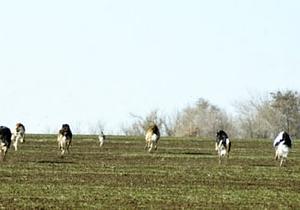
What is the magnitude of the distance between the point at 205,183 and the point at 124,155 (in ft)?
54.0

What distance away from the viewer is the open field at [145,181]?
21.9 m

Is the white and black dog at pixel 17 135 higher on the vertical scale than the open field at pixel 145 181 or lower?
higher

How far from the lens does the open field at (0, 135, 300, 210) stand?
21.9 metres

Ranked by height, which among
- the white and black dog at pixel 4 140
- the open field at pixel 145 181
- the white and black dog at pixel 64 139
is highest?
the white and black dog at pixel 64 139

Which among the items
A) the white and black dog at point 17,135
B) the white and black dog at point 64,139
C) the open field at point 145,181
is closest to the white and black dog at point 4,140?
the open field at point 145,181

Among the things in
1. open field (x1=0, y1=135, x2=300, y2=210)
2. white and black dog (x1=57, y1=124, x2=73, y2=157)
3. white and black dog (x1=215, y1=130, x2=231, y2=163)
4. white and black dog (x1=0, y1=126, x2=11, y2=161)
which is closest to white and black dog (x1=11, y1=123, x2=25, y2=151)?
open field (x1=0, y1=135, x2=300, y2=210)

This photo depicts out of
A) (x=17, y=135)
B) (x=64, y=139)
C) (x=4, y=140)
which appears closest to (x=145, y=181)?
(x=4, y=140)

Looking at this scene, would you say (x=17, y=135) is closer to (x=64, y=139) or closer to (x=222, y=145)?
(x=64, y=139)

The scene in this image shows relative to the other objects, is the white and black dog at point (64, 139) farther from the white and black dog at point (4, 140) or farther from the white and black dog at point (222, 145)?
the white and black dog at point (222, 145)

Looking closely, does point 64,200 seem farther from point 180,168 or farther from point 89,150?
point 89,150

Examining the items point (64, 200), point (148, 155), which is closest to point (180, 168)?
point (148, 155)

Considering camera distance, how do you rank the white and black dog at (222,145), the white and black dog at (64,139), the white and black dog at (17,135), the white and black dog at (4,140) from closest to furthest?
1. the white and black dog at (4,140)
2. the white and black dog at (222,145)
3. the white and black dog at (64,139)
4. the white and black dog at (17,135)

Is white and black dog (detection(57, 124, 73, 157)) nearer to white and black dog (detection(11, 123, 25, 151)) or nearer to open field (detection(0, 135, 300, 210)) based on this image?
open field (detection(0, 135, 300, 210))

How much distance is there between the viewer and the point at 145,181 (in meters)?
28.2
